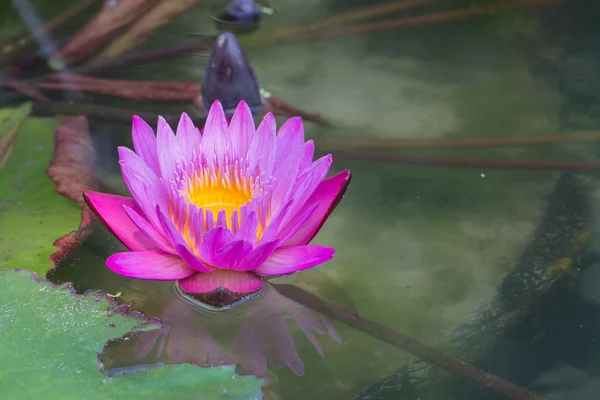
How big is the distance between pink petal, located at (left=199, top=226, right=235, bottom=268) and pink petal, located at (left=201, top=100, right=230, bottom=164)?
0.80 feet

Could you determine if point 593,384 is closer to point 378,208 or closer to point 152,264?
point 378,208

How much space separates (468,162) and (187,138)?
2.58ft

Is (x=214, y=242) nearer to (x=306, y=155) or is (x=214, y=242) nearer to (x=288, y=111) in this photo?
(x=306, y=155)

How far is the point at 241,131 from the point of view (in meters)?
1.34

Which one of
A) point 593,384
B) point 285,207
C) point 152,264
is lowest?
point 593,384

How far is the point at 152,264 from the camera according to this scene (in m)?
1.19

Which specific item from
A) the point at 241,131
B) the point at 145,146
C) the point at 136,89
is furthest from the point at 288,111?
the point at 145,146

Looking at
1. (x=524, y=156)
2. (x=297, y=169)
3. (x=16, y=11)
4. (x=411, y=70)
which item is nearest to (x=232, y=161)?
(x=297, y=169)

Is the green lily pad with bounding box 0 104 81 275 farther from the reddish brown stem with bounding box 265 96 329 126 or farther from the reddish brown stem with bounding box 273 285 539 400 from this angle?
the reddish brown stem with bounding box 265 96 329 126

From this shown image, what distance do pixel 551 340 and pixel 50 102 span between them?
158 centimetres

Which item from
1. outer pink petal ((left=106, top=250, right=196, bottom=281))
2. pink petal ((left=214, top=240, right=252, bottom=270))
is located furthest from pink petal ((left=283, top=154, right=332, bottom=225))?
outer pink petal ((left=106, top=250, right=196, bottom=281))

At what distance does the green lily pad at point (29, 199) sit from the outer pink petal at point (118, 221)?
0.16 m

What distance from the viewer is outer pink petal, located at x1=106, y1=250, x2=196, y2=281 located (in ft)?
3.74

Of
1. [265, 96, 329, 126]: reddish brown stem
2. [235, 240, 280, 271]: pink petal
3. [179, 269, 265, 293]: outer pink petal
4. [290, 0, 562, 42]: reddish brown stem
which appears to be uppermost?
[290, 0, 562, 42]: reddish brown stem
